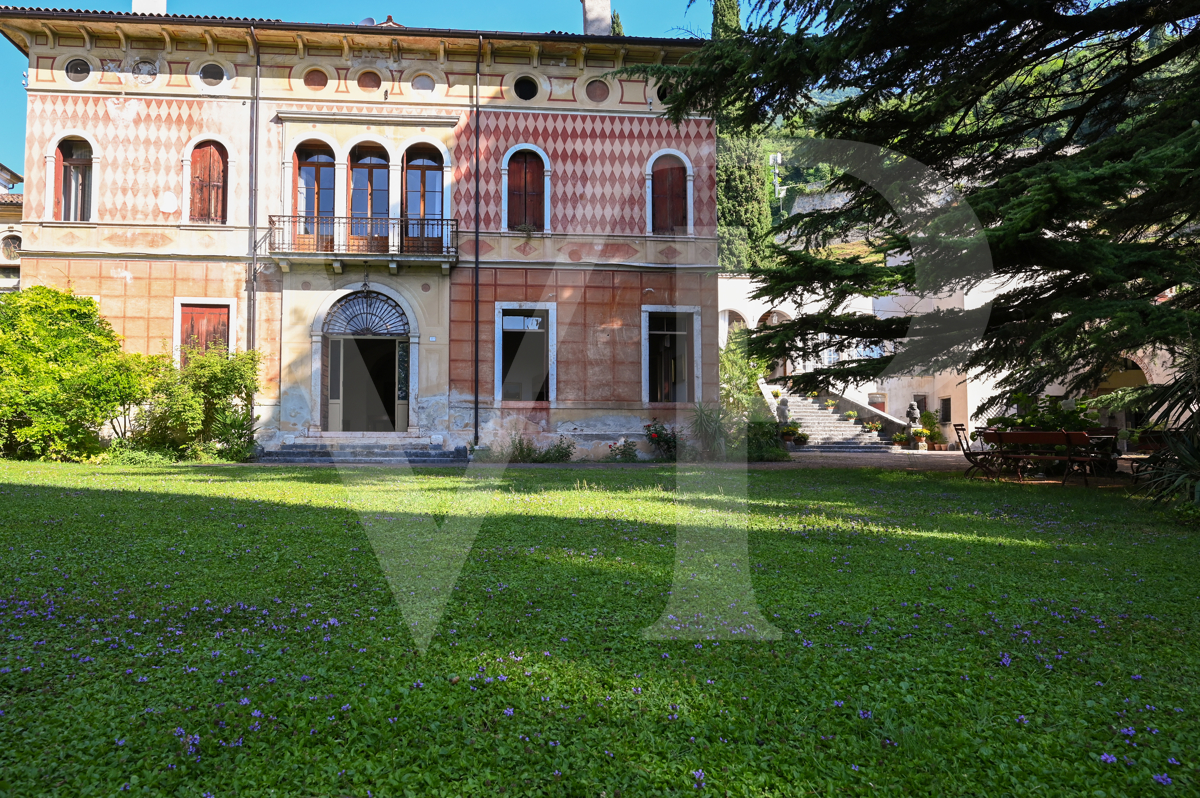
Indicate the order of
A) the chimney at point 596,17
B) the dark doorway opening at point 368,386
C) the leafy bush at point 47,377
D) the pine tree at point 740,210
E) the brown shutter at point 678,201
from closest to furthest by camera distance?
the leafy bush at point 47,377 → the brown shutter at point 678,201 → the dark doorway opening at point 368,386 → the chimney at point 596,17 → the pine tree at point 740,210

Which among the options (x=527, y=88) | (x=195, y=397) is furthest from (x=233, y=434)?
(x=527, y=88)

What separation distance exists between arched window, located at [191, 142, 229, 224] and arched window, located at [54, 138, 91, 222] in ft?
8.08

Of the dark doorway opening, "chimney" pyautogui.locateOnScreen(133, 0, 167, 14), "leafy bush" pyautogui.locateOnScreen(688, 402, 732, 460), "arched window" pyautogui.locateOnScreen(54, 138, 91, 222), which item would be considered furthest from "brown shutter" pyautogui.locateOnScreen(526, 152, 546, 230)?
"arched window" pyautogui.locateOnScreen(54, 138, 91, 222)

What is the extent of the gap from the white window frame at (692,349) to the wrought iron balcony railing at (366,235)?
4.82m

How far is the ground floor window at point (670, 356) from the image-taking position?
61.1 ft

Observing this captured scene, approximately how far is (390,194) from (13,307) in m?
7.85

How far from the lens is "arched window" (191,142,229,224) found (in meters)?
17.5

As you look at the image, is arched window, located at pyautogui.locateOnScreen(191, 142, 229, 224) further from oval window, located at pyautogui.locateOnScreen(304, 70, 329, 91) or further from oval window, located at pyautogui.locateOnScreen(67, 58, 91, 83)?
oval window, located at pyautogui.locateOnScreen(67, 58, 91, 83)

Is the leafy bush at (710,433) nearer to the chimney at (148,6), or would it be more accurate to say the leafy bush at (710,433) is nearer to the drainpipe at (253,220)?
the drainpipe at (253,220)

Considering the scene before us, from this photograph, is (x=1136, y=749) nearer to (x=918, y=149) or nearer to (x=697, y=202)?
(x=918, y=149)

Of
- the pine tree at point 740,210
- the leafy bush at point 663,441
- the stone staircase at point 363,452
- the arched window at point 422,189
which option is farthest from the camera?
the pine tree at point 740,210

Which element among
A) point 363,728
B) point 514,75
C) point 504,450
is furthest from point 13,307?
point 363,728

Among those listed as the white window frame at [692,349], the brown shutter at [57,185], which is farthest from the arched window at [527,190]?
the brown shutter at [57,185]

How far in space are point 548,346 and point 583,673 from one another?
15172mm
